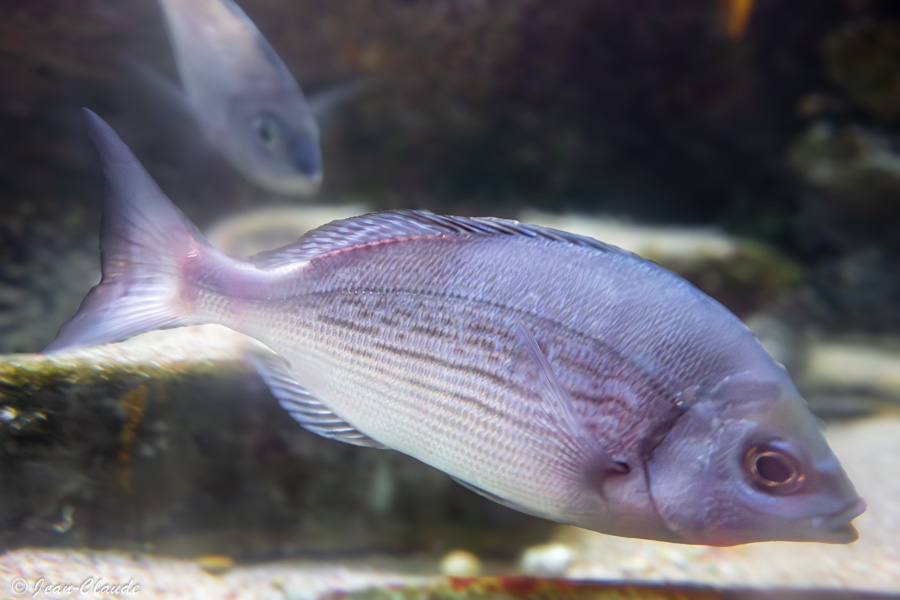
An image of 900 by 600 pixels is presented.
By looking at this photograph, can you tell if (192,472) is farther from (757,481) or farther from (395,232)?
(757,481)

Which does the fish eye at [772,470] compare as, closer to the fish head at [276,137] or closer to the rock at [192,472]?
the rock at [192,472]

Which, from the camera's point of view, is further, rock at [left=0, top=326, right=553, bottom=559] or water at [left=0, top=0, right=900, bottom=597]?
water at [left=0, top=0, right=900, bottom=597]

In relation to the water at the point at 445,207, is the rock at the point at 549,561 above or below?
below

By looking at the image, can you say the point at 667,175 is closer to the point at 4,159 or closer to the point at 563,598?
the point at 563,598

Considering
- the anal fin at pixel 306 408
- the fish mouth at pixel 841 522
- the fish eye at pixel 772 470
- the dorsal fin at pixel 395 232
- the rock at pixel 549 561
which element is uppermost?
the dorsal fin at pixel 395 232

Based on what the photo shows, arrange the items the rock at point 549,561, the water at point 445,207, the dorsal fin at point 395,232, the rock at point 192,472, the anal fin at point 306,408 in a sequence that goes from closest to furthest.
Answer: the dorsal fin at point 395,232 → the anal fin at point 306,408 → the rock at point 192,472 → the water at point 445,207 → the rock at point 549,561

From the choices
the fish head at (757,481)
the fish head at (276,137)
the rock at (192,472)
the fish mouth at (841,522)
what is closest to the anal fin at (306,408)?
the rock at (192,472)

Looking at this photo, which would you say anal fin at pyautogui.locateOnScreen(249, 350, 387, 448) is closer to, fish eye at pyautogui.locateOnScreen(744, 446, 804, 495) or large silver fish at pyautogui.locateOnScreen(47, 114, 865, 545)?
large silver fish at pyautogui.locateOnScreen(47, 114, 865, 545)

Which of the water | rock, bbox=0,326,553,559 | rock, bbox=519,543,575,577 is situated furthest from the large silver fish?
rock, bbox=519,543,575,577
